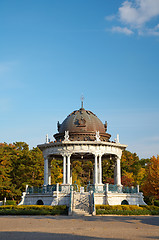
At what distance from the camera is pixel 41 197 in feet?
141

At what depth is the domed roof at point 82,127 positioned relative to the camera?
1843 inches

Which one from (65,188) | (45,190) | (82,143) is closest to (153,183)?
(82,143)

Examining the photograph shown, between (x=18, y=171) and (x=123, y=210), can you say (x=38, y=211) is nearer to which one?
(x=123, y=210)

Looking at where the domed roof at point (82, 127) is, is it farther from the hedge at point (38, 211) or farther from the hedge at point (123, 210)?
the hedge at point (38, 211)

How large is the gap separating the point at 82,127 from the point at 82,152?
14.7ft

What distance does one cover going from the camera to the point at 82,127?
157 ft

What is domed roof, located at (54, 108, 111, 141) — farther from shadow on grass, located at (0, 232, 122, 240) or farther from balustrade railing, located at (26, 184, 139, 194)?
shadow on grass, located at (0, 232, 122, 240)

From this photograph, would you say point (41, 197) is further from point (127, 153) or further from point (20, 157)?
point (127, 153)

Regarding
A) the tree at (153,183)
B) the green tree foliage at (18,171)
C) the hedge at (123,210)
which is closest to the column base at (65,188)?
the hedge at (123,210)

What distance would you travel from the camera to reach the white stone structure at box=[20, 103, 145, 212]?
40.9 m

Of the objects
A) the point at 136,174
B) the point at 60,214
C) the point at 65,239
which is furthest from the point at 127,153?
the point at 65,239

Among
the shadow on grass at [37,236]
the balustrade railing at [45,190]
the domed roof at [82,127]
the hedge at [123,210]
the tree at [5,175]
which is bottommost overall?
the shadow on grass at [37,236]

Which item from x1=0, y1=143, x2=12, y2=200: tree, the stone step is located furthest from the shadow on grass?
x1=0, y1=143, x2=12, y2=200: tree

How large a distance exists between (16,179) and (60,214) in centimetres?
2827
